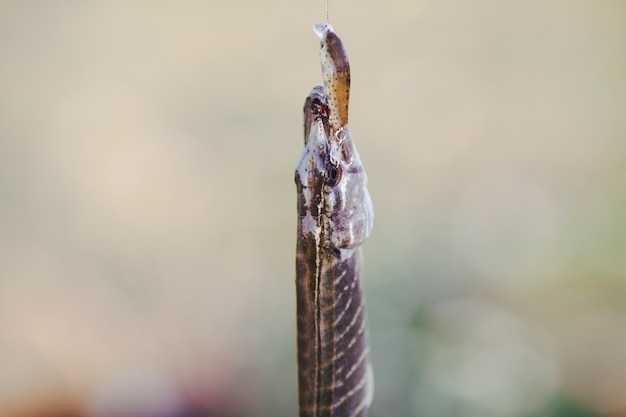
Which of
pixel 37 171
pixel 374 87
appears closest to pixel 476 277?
pixel 374 87

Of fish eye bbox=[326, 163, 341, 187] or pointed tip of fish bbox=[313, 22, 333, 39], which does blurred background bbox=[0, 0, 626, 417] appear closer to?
fish eye bbox=[326, 163, 341, 187]

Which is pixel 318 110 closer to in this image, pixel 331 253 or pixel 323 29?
pixel 323 29

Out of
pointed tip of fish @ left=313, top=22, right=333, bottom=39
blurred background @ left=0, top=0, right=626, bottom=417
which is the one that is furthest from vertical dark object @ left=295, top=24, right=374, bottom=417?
blurred background @ left=0, top=0, right=626, bottom=417

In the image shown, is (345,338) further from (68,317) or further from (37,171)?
(37,171)

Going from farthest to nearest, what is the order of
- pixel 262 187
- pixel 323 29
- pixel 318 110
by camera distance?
pixel 262 187 → pixel 318 110 → pixel 323 29

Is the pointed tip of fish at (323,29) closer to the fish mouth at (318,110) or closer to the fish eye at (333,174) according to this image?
the fish mouth at (318,110)

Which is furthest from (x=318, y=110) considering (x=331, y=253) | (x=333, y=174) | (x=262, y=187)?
(x=262, y=187)
